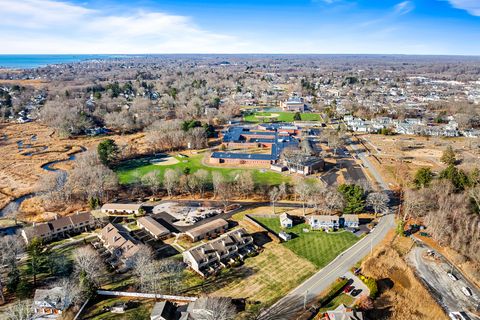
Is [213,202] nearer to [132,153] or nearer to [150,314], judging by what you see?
[150,314]

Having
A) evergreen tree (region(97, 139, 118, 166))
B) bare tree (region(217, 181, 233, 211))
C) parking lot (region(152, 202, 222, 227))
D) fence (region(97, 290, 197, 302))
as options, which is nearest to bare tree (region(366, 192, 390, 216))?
bare tree (region(217, 181, 233, 211))

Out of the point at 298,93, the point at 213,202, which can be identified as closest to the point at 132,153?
the point at 213,202

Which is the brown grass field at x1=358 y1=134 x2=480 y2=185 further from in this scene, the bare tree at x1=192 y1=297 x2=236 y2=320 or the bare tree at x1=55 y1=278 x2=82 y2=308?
the bare tree at x1=55 y1=278 x2=82 y2=308

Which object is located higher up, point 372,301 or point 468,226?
point 468,226

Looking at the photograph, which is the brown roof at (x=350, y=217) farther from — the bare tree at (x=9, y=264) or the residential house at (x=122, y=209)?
the bare tree at (x=9, y=264)

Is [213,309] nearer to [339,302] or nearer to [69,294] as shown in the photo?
[339,302]
